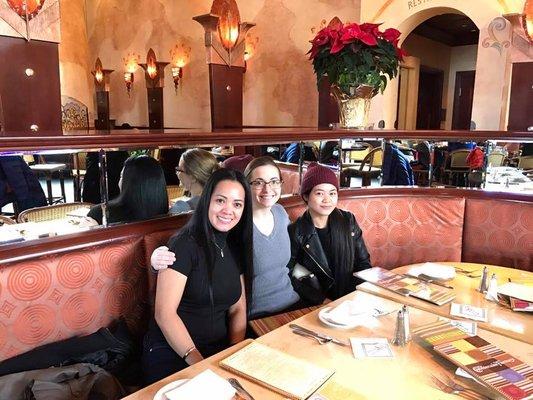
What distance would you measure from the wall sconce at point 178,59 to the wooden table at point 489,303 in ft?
28.1

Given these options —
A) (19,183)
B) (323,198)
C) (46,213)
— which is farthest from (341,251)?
(19,183)

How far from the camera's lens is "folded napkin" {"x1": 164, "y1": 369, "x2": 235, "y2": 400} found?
3.55ft

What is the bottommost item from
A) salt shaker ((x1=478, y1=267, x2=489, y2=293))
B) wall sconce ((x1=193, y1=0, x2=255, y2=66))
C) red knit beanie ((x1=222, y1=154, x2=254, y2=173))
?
salt shaker ((x1=478, y1=267, x2=489, y2=293))

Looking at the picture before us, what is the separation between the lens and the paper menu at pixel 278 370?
114 centimetres

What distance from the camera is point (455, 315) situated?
1.64 meters

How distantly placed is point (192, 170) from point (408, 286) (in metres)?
1.14

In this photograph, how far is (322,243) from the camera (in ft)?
7.95

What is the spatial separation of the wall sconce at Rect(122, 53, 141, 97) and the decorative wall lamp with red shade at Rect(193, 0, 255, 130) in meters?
5.79

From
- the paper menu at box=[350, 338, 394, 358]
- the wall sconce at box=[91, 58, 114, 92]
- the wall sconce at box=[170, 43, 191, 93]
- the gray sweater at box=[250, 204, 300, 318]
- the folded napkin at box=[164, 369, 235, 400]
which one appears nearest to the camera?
the folded napkin at box=[164, 369, 235, 400]

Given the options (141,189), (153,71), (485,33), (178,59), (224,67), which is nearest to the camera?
(141,189)

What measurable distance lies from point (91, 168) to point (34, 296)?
546mm

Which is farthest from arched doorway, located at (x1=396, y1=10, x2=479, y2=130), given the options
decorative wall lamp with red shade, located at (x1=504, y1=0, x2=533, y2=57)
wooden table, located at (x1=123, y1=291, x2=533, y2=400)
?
wooden table, located at (x1=123, y1=291, x2=533, y2=400)

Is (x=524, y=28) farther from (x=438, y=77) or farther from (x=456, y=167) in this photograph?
(x=438, y=77)

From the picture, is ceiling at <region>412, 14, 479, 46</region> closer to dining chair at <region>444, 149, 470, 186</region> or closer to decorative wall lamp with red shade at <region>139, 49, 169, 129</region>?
decorative wall lamp with red shade at <region>139, 49, 169, 129</region>
